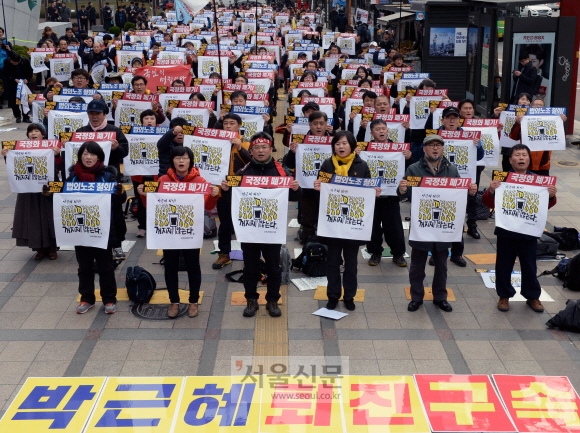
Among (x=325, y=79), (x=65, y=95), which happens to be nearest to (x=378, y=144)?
(x=65, y=95)

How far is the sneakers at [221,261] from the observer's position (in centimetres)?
1047

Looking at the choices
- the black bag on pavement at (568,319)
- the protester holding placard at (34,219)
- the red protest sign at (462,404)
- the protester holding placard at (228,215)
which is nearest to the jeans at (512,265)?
the black bag on pavement at (568,319)

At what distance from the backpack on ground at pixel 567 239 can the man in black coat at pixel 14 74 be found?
573 inches

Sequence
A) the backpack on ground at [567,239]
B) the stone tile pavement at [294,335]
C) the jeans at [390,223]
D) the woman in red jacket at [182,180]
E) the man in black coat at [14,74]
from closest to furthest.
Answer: the stone tile pavement at [294,335]
the woman in red jacket at [182,180]
the jeans at [390,223]
the backpack on ground at [567,239]
the man in black coat at [14,74]

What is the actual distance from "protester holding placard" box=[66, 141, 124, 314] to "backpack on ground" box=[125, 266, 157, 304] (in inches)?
10.1

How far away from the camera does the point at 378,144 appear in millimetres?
10234

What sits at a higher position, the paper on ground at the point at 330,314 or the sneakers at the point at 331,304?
the sneakers at the point at 331,304

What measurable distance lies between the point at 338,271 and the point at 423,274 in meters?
0.97

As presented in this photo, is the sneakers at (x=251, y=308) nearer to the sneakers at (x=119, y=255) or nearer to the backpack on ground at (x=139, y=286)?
the backpack on ground at (x=139, y=286)

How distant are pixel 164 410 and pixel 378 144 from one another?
477 centimetres

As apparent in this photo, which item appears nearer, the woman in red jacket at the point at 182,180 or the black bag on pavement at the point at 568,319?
the black bag on pavement at the point at 568,319

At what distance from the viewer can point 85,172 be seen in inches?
353

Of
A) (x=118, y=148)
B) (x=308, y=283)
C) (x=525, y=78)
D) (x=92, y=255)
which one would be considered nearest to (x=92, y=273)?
(x=92, y=255)

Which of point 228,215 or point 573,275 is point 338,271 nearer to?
point 228,215
